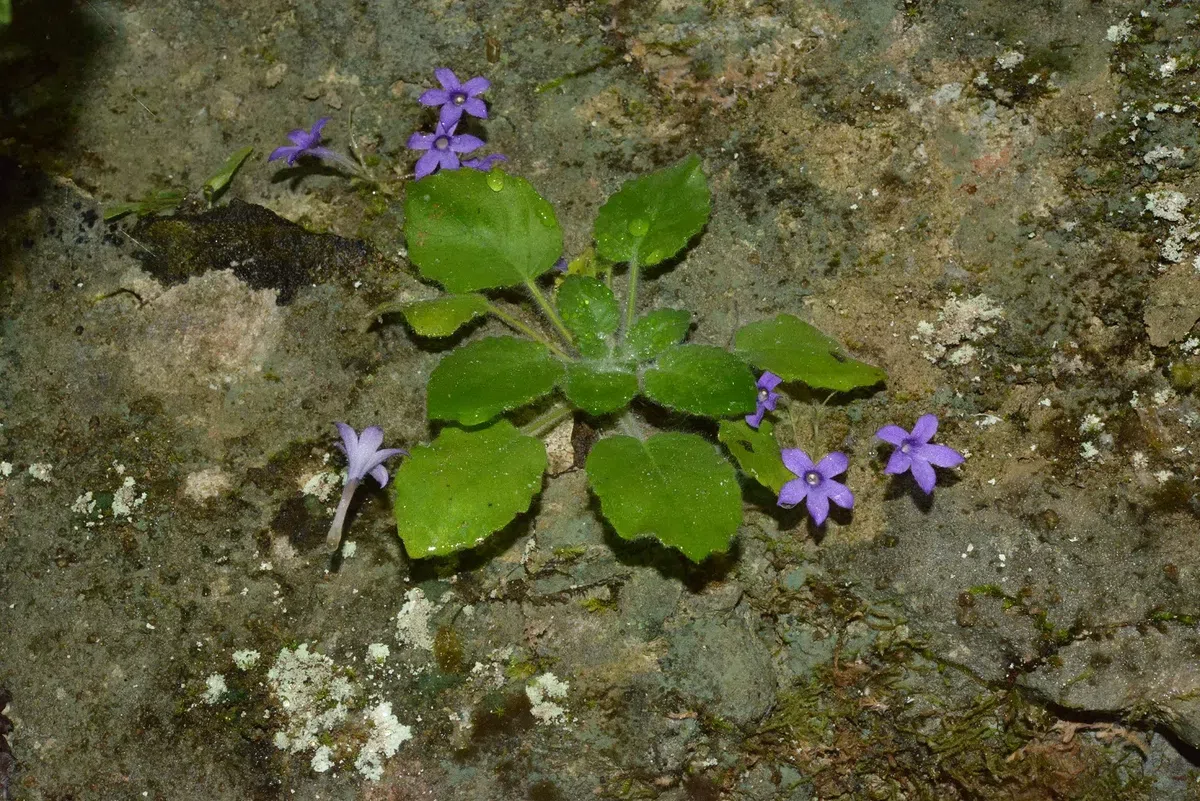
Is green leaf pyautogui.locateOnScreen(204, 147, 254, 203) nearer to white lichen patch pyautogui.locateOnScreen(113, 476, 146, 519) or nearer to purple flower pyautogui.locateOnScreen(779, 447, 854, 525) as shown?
white lichen patch pyautogui.locateOnScreen(113, 476, 146, 519)

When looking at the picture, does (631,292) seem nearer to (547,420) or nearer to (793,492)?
(547,420)

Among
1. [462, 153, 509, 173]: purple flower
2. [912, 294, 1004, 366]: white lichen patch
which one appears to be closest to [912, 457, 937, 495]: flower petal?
[912, 294, 1004, 366]: white lichen patch

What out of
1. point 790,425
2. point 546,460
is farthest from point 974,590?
point 546,460

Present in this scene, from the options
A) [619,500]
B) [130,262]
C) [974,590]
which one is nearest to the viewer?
[619,500]

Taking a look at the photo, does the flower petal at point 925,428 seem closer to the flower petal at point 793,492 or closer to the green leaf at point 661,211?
the flower petal at point 793,492

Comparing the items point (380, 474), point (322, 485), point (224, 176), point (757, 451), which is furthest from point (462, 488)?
point (224, 176)

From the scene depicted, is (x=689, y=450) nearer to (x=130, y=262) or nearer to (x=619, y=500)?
(x=619, y=500)
